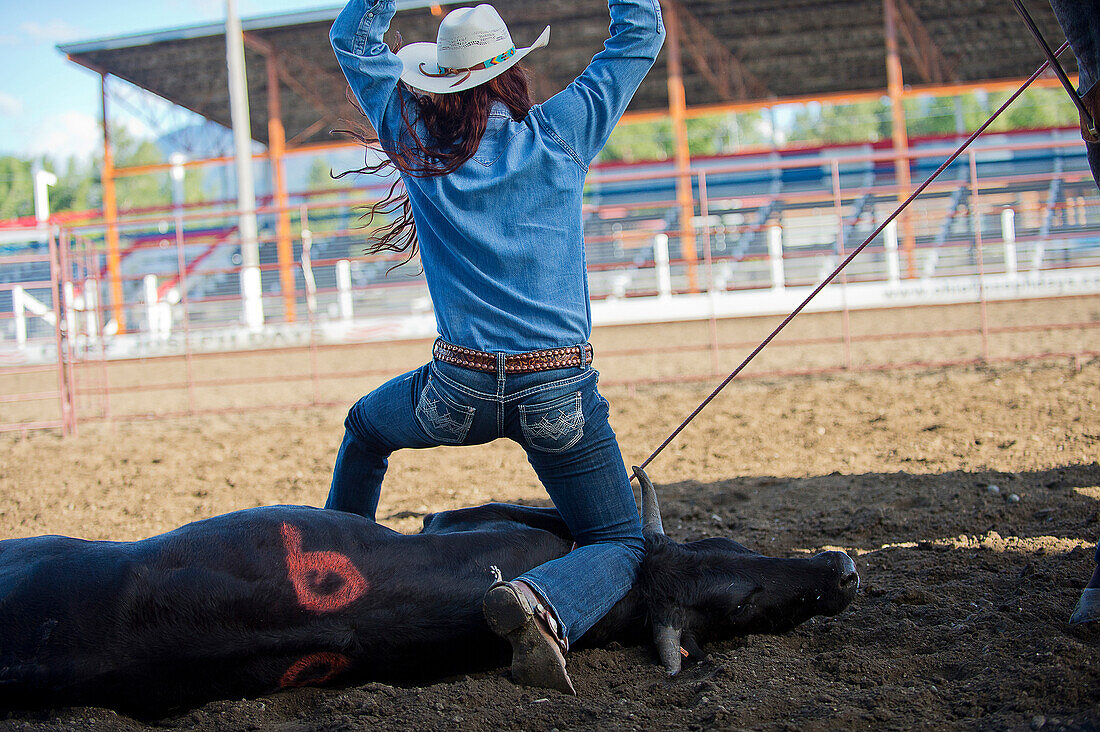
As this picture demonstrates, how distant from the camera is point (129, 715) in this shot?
1807 mm

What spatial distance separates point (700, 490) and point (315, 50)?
14015 millimetres

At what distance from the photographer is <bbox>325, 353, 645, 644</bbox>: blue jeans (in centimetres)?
191

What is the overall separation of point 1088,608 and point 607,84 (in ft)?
5.15

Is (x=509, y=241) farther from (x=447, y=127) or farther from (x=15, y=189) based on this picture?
(x=15, y=189)

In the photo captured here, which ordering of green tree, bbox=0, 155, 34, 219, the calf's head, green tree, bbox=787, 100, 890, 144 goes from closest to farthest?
1. the calf's head
2. green tree, bbox=0, 155, 34, 219
3. green tree, bbox=787, 100, 890, 144

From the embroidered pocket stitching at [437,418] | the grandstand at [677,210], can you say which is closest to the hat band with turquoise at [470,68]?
the embroidered pocket stitching at [437,418]

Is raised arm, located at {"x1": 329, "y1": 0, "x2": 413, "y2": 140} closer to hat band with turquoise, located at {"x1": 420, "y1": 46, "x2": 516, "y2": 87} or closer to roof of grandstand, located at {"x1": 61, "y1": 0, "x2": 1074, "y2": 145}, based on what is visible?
hat band with turquoise, located at {"x1": 420, "y1": 46, "x2": 516, "y2": 87}

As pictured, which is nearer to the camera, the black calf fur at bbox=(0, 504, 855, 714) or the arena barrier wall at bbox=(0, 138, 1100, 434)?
the black calf fur at bbox=(0, 504, 855, 714)

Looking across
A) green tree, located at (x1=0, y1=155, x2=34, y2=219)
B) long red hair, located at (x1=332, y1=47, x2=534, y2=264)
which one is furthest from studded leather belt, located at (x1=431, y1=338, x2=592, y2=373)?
green tree, located at (x1=0, y1=155, x2=34, y2=219)

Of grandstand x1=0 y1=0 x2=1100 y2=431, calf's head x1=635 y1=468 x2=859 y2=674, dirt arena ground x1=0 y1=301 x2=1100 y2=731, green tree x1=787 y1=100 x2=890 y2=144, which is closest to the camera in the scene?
dirt arena ground x1=0 y1=301 x2=1100 y2=731

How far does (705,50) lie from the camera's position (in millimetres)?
16641

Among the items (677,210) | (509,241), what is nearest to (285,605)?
(509,241)

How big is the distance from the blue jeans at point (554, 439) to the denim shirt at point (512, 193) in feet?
0.32

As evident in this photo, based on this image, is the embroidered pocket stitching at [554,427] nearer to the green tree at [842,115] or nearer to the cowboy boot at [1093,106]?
the cowboy boot at [1093,106]
